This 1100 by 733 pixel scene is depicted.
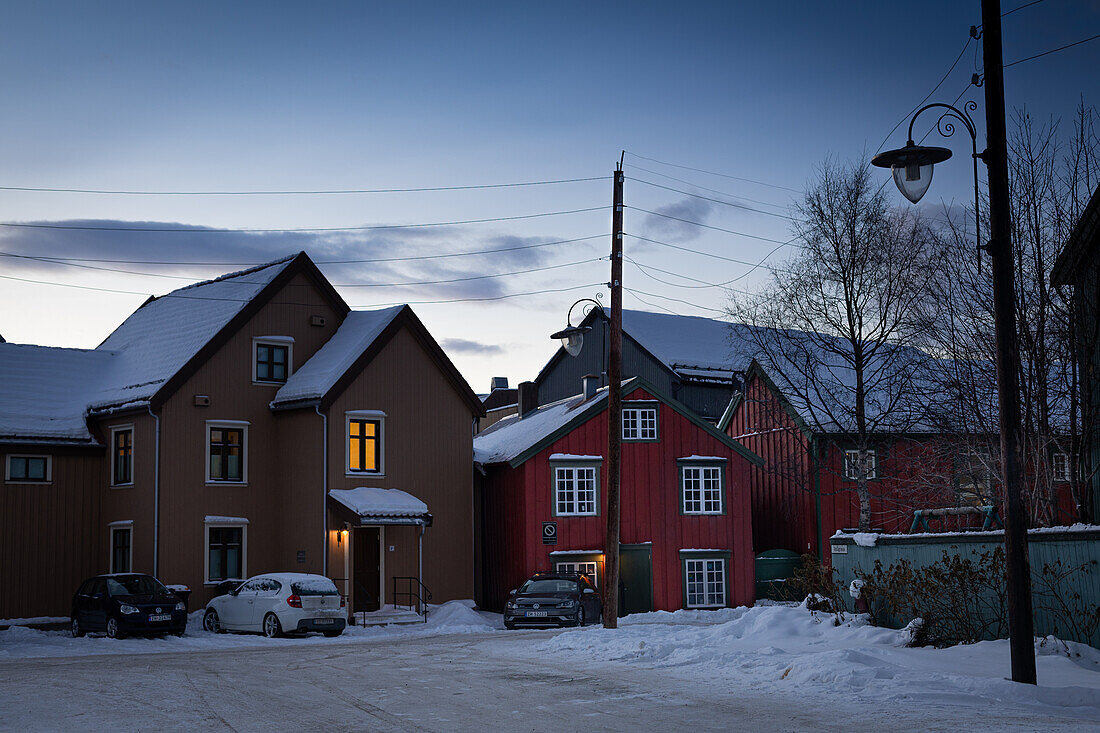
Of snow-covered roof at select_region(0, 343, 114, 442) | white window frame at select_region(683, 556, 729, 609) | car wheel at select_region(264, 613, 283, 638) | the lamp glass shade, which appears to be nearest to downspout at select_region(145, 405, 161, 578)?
snow-covered roof at select_region(0, 343, 114, 442)

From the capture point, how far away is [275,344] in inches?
1404

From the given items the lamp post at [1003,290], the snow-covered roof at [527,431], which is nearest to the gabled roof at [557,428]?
the snow-covered roof at [527,431]

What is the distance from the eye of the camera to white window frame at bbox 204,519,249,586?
32688mm

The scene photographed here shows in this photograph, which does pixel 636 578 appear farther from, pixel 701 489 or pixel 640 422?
pixel 640 422

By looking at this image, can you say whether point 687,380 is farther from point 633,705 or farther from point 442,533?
point 633,705

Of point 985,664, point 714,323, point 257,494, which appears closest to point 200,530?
point 257,494

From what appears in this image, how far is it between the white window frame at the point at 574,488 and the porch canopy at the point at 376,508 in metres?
4.83

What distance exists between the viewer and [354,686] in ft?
52.3

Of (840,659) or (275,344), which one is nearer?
(840,659)

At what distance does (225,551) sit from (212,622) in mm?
4616

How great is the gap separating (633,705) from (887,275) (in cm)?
2097

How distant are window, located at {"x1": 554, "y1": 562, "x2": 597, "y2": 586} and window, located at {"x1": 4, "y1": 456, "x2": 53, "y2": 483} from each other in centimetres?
1588

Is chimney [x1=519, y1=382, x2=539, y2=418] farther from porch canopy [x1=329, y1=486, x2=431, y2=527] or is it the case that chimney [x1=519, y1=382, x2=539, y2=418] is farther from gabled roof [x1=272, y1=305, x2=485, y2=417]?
porch canopy [x1=329, y1=486, x2=431, y2=527]

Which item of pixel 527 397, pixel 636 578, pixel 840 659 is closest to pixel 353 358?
pixel 636 578
